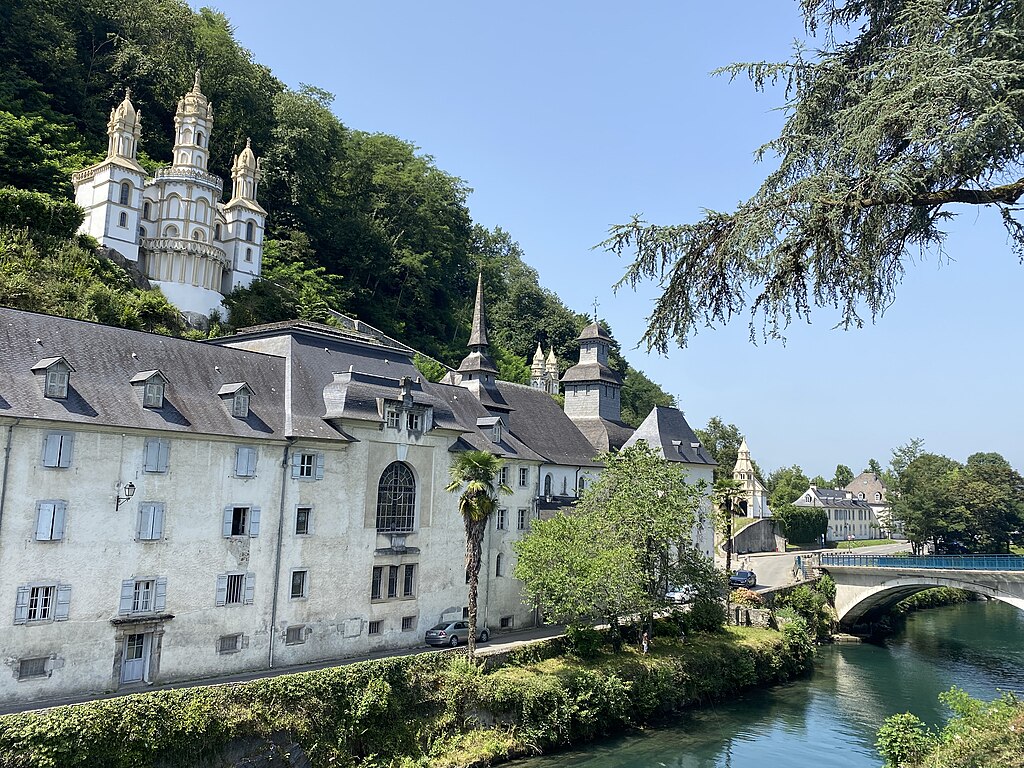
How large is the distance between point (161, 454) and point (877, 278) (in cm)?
2488

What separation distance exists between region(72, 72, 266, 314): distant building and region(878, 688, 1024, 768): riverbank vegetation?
1798 inches

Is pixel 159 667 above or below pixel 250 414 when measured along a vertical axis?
below

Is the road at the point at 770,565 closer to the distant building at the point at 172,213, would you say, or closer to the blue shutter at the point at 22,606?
the distant building at the point at 172,213

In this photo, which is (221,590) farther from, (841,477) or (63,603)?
(841,477)

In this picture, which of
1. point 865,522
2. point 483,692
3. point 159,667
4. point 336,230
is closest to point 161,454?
point 159,667

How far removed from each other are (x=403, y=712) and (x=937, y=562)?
40.0m

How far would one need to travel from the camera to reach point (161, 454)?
28.0 m

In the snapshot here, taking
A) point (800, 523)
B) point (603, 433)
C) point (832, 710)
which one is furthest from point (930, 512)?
point (832, 710)

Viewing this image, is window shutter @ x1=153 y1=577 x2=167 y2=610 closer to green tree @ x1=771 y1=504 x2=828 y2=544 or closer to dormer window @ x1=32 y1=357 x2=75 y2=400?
dormer window @ x1=32 y1=357 x2=75 y2=400

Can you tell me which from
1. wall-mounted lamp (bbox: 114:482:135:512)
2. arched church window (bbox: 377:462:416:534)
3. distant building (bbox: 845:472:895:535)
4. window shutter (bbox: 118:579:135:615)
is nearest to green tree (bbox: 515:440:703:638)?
arched church window (bbox: 377:462:416:534)

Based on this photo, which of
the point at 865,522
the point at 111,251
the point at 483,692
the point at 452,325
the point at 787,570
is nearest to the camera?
the point at 483,692

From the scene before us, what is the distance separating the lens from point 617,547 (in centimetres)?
3628

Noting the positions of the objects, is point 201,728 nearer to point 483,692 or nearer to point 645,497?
point 483,692

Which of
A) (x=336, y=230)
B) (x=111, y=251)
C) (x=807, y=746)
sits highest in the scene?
(x=336, y=230)
